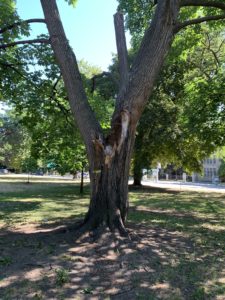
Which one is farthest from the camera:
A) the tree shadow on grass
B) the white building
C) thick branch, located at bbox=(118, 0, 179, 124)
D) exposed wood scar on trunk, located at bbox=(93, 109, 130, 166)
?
the white building

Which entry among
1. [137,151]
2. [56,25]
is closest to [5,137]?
[137,151]

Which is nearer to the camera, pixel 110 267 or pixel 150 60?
pixel 110 267

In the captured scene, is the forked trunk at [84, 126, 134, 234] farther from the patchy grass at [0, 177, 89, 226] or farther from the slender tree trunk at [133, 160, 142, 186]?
the slender tree trunk at [133, 160, 142, 186]

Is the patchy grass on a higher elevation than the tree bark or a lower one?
lower

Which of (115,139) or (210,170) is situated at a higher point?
(210,170)

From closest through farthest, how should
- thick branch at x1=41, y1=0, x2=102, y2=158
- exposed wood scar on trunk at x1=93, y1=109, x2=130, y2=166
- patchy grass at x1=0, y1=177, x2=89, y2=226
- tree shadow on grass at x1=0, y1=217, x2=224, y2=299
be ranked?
tree shadow on grass at x1=0, y1=217, x2=224, y2=299
exposed wood scar on trunk at x1=93, y1=109, x2=130, y2=166
thick branch at x1=41, y1=0, x2=102, y2=158
patchy grass at x1=0, y1=177, x2=89, y2=226

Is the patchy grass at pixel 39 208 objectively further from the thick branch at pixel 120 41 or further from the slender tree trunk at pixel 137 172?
the slender tree trunk at pixel 137 172

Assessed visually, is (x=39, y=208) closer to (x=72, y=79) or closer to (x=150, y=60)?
(x=72, y=79)

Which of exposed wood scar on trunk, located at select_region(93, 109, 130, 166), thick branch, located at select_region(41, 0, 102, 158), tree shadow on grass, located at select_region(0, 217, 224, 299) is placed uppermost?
thick branch, located at select_region(41, 0, 102, 158)

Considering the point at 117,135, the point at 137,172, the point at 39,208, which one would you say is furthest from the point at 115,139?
the point at 137,172

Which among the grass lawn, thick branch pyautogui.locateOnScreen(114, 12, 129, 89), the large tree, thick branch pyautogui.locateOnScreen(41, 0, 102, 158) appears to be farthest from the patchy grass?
thick branch pyautogui.locateOnScreen(114, 12, 129, 89)

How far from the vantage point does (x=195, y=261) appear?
515 cm

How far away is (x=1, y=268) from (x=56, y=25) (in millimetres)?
4485

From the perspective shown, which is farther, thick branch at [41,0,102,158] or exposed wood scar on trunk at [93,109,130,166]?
thick branch at [41,0,102,158]
